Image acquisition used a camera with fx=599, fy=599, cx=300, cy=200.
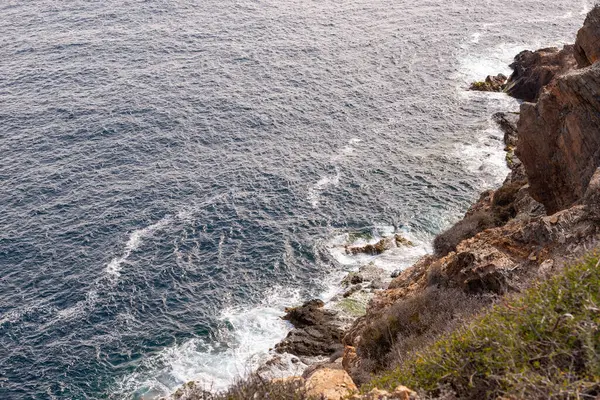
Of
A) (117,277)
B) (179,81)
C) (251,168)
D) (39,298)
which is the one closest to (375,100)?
(251,168)

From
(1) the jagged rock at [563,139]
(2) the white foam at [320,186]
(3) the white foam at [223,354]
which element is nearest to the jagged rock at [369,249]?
(3) the white foam at [223,354]

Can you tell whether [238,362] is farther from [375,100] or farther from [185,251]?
[375,100]

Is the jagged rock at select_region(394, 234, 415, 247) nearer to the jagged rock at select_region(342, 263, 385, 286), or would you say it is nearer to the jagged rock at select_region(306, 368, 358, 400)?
the jagged rock at select_region(342, 263, 385, 286)

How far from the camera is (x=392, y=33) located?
107875 mm

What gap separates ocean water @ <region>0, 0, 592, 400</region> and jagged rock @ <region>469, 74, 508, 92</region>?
8.41 ft

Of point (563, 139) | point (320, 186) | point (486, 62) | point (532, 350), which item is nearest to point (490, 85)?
point (486, 62)

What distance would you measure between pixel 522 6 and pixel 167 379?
10393cm

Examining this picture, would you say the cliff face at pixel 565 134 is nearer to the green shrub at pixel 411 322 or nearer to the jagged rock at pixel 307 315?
the green shrub at pixel 411 322

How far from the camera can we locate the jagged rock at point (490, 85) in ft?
297

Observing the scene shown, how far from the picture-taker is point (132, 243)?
6109 cm

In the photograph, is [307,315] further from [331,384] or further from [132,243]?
[331,384]

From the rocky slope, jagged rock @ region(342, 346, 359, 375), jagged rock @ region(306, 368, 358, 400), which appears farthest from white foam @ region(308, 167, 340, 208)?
jagged rock @ region(306, 368, 358, 400)

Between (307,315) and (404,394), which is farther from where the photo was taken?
(307,315)

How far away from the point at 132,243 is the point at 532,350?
1986 inches
